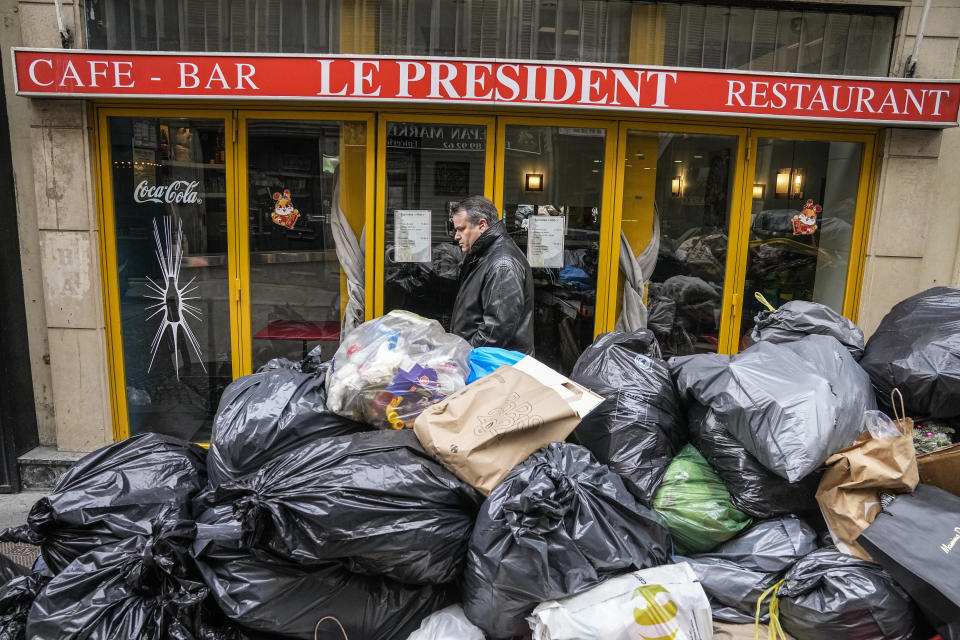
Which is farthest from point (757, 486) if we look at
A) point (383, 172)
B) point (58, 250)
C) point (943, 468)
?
point (58, 250)

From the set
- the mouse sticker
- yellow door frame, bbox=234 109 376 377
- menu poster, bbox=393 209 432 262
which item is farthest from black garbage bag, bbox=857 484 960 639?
the mouse sticker

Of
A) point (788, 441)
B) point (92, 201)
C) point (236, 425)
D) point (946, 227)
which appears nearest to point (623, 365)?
point (788, 441)

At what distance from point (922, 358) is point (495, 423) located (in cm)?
177

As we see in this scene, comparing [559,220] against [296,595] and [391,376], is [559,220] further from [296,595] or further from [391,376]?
[296,595]

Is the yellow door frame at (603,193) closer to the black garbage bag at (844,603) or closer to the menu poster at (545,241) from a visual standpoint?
the menu poster at (545,241)

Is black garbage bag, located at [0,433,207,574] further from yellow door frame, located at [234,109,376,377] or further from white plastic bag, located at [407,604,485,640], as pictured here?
yellow door frame, located at [234,109,376,377]

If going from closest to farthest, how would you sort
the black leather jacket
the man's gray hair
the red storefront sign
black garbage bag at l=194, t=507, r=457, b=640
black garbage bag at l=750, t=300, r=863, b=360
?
black garbage bag at l=194, t=507, r=457, b=640 → black garbage bag at l=750, t=300, r=863, b=360 → the black leather jacket → the man's gray hair → the red storefront sign

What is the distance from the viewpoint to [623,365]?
3078 millimetres

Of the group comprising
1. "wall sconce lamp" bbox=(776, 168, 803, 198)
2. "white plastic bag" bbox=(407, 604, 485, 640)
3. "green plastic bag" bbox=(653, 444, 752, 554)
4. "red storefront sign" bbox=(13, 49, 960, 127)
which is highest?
"red storefront sign" bbox=(13, 49, 960, 127)

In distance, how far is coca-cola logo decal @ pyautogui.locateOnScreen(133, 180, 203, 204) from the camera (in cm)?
461

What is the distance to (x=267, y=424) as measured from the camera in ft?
8.75

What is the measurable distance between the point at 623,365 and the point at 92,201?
3.72 meters

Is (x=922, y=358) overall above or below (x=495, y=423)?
above

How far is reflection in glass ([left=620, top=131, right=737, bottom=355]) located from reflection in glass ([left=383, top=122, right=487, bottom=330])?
117cm
